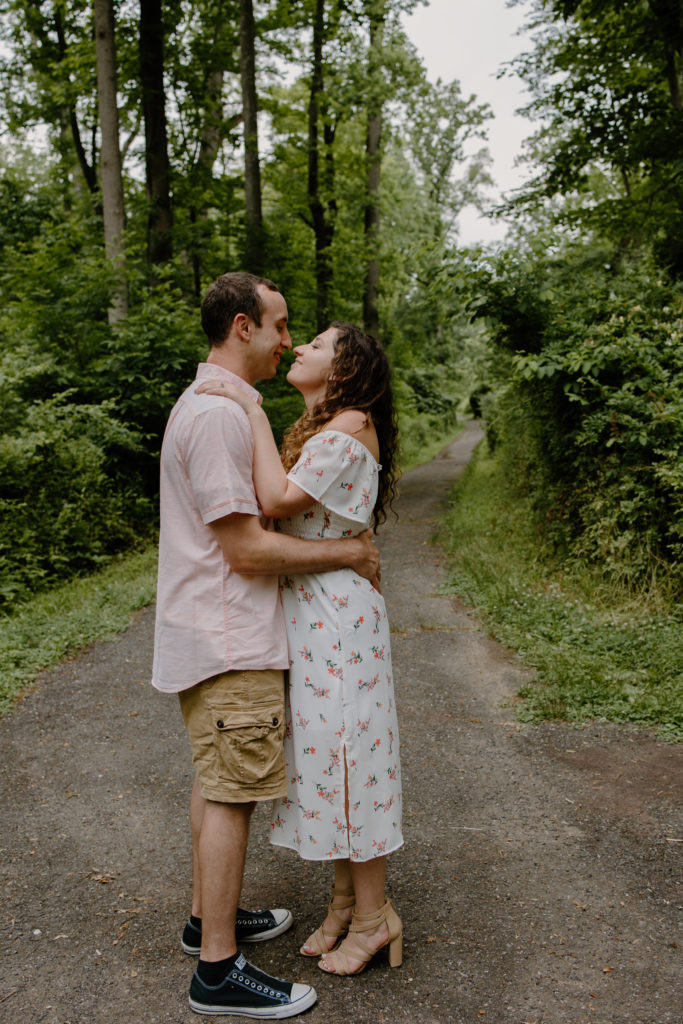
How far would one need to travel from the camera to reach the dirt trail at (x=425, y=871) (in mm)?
2514

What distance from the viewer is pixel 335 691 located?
8.14 ft

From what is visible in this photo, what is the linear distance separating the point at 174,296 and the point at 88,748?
31.8 feet

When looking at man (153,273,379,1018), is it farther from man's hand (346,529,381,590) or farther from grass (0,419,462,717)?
grass (0,419,462,717)

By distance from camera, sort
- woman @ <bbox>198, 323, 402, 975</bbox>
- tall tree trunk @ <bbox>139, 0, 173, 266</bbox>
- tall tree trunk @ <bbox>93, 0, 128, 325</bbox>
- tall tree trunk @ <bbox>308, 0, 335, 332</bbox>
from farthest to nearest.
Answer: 1. tall tree trunk @ <bbox>308, 0, 335, 332</bbox>
2. tall tree trunk @ <bbox>139, 0, 173, 266</bbox>
3. tall tree trunk @ <bbox>93, 0, 128, 325</bbox>
4. woman @ <bbox>198, 323, 402, 975</bbox>

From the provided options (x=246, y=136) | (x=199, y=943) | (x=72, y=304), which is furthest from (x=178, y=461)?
(x=246, y=136)

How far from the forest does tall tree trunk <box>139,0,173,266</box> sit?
0.12 feet

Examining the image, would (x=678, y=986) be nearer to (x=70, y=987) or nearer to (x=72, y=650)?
(x=70, y=987)

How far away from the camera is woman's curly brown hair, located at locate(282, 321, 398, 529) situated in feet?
8.59

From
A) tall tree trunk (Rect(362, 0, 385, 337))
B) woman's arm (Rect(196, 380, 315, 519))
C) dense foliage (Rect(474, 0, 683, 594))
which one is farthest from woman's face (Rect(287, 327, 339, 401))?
tall tree trunk (Rect(362, 0, 385, 337))

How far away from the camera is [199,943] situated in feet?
9.00

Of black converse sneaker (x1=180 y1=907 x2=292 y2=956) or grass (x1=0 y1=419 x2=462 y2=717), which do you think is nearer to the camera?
black converse sneaker (x1=180 y1=907 x2=292 y2=956)

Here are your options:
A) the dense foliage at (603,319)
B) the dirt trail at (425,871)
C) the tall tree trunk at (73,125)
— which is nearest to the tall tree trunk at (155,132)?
the tall tree trunk at (73,125)

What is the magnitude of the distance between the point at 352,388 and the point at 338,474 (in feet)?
1.10

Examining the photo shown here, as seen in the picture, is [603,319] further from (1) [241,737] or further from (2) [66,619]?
(1) [241,737]
